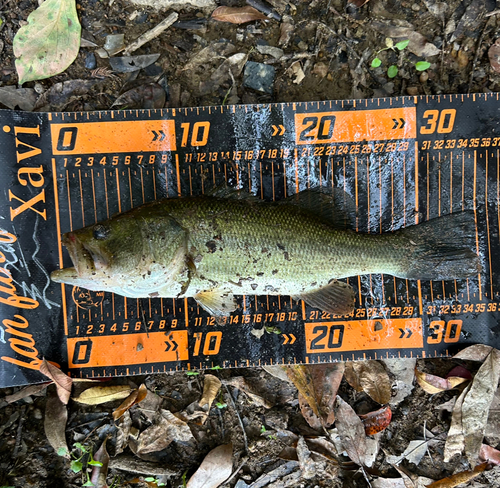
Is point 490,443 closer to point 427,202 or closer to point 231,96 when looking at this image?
point 427,202

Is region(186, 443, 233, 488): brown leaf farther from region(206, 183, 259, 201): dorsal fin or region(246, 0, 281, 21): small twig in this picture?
region(246, 0, 281, 21): small twig

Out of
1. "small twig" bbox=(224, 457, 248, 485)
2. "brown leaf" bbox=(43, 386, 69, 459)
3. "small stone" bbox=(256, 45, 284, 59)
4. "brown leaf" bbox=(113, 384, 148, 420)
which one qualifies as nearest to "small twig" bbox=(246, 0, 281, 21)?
"small stone" bbox=(256, 45, 284, 59)

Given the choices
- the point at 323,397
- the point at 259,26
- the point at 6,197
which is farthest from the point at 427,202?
the point at 6,197

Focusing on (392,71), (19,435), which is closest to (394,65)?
(392,71)

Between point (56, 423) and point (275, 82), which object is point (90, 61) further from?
point (56, 423)

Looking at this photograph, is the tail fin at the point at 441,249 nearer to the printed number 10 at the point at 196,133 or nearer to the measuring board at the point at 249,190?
the measuring board at the point at 249,190

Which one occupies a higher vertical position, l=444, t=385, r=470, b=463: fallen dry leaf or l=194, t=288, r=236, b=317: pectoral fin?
l=194, t=288, r=236, b=317: pectoral fin
